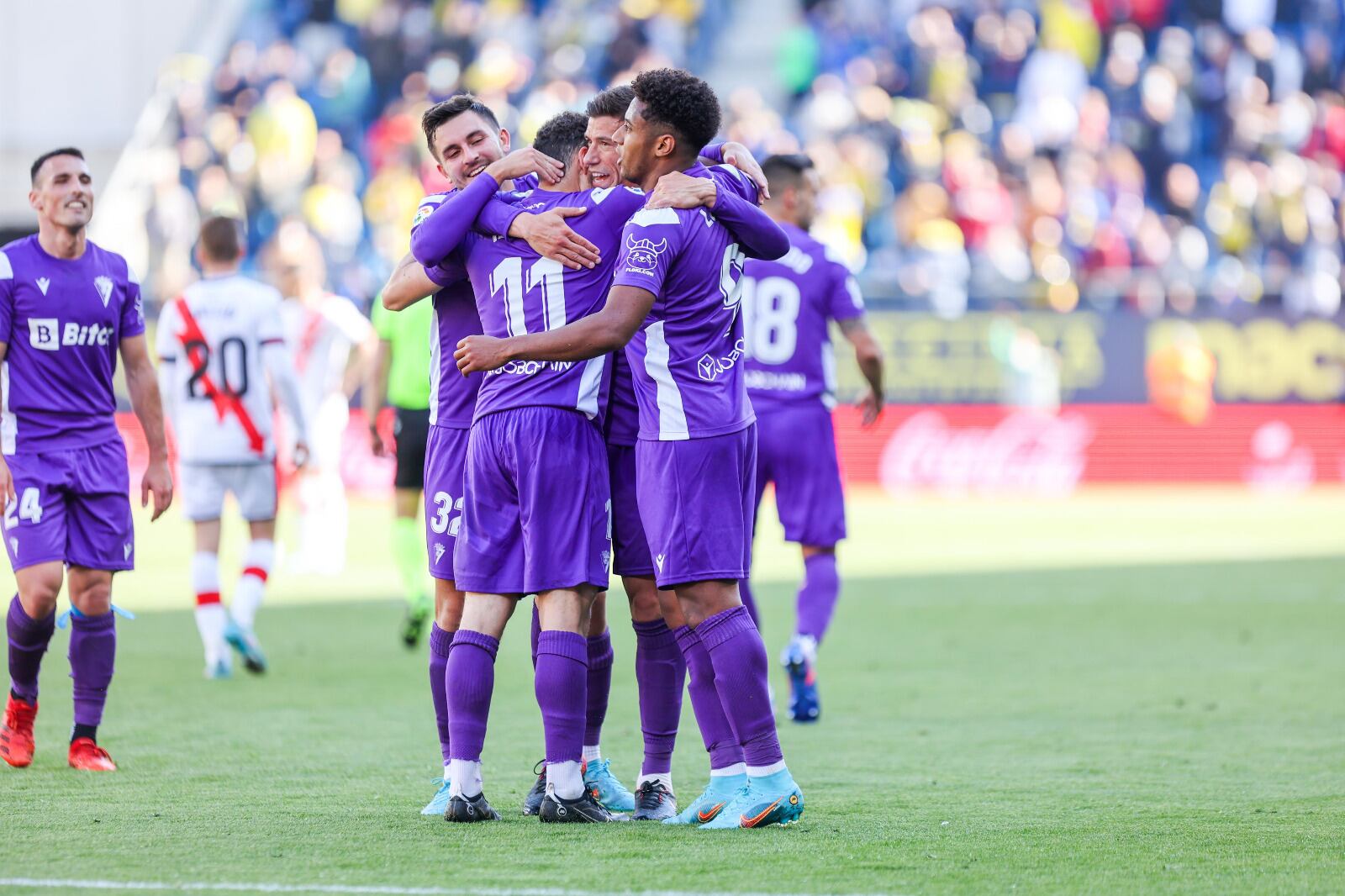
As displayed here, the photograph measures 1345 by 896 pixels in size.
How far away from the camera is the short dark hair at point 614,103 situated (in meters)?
5.87

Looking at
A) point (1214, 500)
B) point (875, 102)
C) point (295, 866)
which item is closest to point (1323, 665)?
point (295, 866)

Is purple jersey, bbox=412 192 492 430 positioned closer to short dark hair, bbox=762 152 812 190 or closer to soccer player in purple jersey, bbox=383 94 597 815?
soccer player in purple jersey, bbox=383 94 597 815

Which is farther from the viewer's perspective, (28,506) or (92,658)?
(92,658)

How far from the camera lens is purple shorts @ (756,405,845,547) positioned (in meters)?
8.91

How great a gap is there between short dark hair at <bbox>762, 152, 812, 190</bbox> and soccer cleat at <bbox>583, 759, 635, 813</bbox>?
357 centimetres

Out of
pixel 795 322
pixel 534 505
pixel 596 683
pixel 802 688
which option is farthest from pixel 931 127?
pixel 534 505

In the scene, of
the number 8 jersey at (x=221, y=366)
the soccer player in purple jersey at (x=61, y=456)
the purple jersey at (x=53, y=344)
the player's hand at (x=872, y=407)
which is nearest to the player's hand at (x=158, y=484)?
the soccer player in purple jersey at (x=61, y=456)

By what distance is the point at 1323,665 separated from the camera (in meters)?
9.99

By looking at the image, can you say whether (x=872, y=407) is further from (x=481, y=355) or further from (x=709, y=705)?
(x=481, y=355)

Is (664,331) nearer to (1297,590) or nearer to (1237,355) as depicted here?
(1297,590)

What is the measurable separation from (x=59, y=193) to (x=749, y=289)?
3401 mm

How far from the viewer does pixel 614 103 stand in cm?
589

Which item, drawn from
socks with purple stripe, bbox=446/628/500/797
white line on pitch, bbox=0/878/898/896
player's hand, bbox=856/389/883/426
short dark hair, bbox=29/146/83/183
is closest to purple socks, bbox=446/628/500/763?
socks with purple stripe, bbox=446/628/500/797

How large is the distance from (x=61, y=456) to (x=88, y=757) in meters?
1.13
